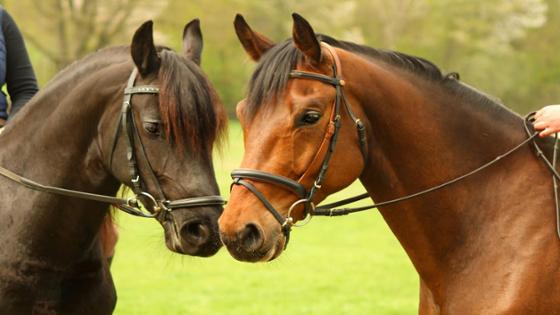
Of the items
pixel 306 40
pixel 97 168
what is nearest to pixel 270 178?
pixel 306 40

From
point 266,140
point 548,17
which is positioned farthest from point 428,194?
point 548,17

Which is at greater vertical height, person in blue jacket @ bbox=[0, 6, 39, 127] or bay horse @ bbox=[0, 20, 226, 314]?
person in blue jacket @ bbox=[0, 6, 39, 127]

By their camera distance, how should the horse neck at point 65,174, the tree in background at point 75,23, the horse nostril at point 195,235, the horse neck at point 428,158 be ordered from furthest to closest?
1. the tree in background at point 75,23
2. the horse neck at point 65,174
3. the horse nostril at point 195,235
4. the horse neck at point 428,158

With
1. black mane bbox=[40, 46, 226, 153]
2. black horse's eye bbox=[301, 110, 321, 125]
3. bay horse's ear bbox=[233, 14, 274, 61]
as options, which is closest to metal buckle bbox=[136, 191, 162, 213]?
black mane bbox=[40, 46, 226, 153]

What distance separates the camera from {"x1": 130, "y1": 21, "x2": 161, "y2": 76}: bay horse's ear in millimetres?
4848

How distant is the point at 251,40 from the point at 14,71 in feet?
7.35

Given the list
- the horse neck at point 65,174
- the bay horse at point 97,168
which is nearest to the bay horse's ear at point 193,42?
the bay horse at point 97,168

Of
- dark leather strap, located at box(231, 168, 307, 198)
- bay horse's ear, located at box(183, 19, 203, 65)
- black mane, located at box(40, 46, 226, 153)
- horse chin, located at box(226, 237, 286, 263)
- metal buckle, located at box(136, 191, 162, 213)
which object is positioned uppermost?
bay horse's ear, located at box(183, 19, 203, 65)

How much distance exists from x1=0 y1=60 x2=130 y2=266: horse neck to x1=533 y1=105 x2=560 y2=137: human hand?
240 cm

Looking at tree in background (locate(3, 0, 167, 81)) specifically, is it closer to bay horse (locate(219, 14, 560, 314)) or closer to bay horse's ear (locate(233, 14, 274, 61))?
Result: bay horse's ear (locate(233, 14, 274, 61))

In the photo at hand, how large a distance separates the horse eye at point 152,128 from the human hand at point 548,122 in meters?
2.09

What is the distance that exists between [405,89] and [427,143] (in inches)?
12.0

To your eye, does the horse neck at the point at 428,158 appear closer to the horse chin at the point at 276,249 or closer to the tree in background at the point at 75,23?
the horse chin at the point at 276,249

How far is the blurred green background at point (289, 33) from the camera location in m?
10.6
